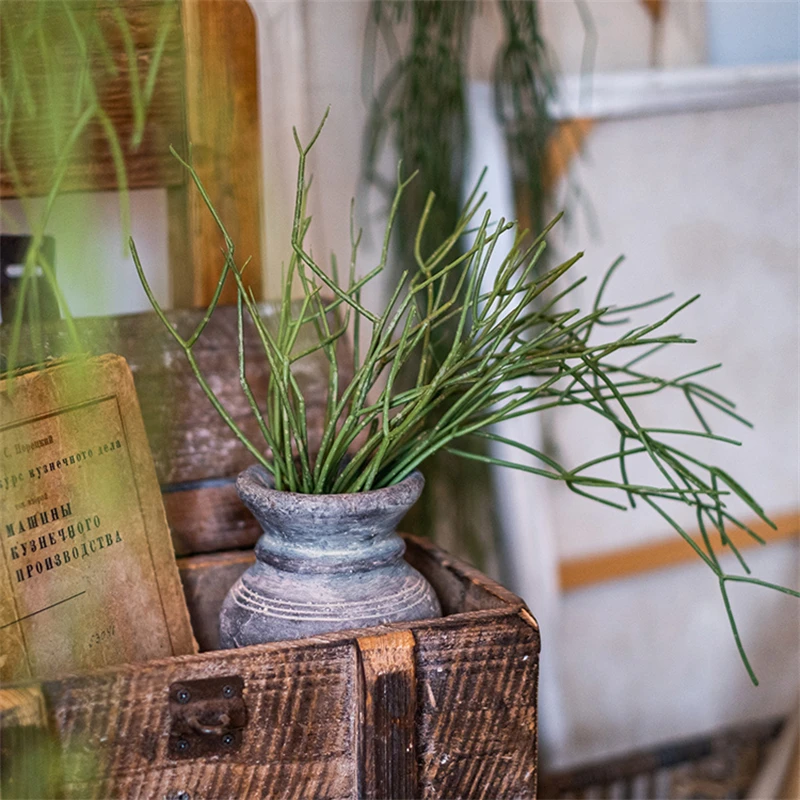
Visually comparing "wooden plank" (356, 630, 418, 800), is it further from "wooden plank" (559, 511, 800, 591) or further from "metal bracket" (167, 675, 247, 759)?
"wooden plank" (559, 511, 800, 591)

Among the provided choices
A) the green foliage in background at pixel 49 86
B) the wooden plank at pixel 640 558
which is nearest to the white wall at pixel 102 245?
the green foliage in background at pixel 49 86

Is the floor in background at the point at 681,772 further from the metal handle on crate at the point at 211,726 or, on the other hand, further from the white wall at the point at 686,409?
the metal handle on crate at the point at 211,726

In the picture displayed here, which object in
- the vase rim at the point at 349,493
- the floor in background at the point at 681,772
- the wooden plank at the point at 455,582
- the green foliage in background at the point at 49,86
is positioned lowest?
the floor in background at the point at 681,772

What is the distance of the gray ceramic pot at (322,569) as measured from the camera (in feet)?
1.69

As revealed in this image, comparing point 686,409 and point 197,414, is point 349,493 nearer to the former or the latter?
point 197,414

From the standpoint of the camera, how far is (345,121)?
3.56 ft

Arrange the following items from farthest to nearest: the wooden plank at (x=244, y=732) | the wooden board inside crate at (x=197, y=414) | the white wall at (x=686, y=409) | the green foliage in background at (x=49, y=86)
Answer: the white wall at (x=686, y=409), the wooden board inside crate at (x=197, y=414), the green foliage in background at (x=49, y=86), the wooden plank at (x=244, y=732)

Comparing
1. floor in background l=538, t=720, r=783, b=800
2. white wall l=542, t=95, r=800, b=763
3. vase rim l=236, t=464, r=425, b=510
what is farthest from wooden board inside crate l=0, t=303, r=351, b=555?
floor in background l=538, t=720, r=783, b=800

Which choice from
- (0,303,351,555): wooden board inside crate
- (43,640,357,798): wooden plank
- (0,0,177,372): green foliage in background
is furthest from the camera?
(0,303,351,555): wooden board inside crate

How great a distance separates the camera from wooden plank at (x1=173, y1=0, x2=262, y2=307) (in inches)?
28.0

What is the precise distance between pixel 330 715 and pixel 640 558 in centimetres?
94

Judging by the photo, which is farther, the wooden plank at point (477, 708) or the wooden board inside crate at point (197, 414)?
the wooden board inside crate at point (197, 414)

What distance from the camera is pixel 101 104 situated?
2.18 ft

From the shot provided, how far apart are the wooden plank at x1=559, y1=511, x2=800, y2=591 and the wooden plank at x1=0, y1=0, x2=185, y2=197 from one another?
2.71 ft
